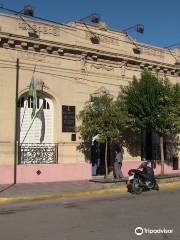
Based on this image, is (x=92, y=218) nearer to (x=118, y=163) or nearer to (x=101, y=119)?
(x=101, y=119)

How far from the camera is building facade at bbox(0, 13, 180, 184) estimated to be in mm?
20250

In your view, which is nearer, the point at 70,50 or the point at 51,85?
the point at 51,85

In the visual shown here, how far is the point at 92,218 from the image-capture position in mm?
12031

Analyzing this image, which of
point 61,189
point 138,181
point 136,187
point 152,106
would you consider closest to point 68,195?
point 61,189

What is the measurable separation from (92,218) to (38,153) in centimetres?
955

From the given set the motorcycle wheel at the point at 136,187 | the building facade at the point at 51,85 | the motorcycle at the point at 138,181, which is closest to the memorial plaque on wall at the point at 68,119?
the building facade at the point at 51,85

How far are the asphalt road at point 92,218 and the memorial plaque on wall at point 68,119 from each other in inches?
233

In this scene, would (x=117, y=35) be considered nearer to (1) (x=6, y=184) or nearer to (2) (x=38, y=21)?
(2) (x=38, y=21)

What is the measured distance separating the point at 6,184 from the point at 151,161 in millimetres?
9039

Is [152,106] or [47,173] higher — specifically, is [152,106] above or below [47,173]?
above

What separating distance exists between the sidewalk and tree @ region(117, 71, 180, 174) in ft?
9.07

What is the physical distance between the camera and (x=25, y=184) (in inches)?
779

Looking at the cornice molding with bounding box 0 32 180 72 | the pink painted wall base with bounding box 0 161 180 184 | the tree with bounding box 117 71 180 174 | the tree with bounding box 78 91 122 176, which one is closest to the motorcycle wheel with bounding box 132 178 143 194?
the tree with bounding box 78 91 122 176

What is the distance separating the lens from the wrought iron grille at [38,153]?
20.8 metres
